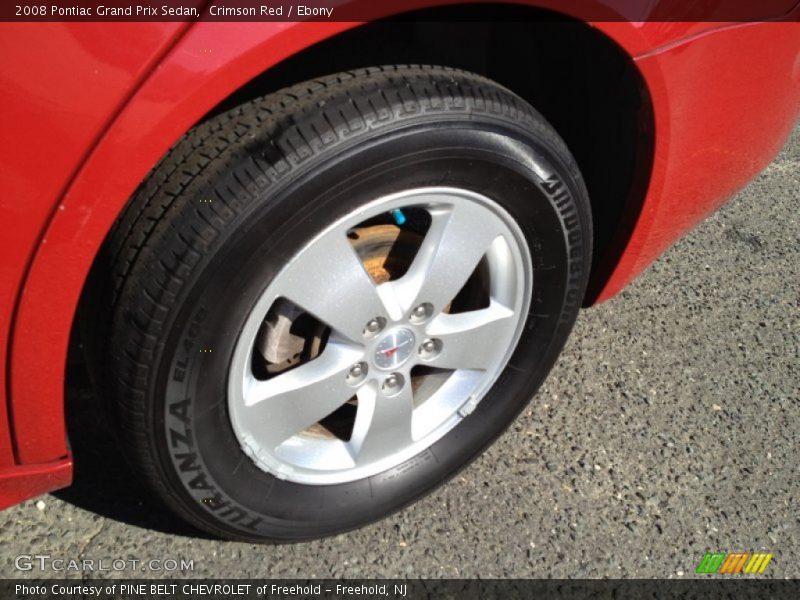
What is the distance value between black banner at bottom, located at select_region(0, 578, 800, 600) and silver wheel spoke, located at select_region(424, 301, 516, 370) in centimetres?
48

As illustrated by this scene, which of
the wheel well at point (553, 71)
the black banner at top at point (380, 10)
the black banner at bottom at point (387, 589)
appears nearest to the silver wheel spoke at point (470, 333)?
the wheel well at point (553, 71)

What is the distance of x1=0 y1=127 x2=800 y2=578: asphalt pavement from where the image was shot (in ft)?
6.06

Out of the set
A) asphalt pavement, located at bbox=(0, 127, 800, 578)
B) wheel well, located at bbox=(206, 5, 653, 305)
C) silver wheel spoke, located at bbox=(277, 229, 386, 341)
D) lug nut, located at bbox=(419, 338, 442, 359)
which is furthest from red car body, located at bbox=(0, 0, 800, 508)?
lug nut, located at bbox=(419, 338, 442, 359)

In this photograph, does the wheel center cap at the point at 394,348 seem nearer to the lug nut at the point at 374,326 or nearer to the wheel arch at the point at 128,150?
the lug nut at the point at 374,326

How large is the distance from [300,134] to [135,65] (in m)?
0.27

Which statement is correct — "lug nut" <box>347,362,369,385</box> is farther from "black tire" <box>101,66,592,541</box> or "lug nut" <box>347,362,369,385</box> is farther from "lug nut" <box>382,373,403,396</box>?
"black tire" <box>101,66,592,541</box>

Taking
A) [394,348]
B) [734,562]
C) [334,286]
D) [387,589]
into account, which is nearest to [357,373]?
[394,348]

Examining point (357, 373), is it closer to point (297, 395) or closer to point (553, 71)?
point (297, 395)

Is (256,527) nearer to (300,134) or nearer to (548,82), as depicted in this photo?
(300,134)

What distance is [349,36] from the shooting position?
4.98ft

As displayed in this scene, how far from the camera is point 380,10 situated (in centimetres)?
125

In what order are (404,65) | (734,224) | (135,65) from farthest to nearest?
(734,224)
(404,65)
(135,65)

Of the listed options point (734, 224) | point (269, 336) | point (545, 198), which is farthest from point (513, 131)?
point (734, 224)

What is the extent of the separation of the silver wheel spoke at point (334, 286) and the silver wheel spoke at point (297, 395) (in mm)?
67
